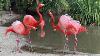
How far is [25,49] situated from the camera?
8.59 meters

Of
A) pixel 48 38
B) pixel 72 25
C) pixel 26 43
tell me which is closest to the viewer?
pixel 72 25

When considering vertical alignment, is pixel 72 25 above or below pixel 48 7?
below

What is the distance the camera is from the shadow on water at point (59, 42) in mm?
8703

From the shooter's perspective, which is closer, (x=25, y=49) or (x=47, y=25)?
(x=25, y=49)

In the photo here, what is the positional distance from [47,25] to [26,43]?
415cm

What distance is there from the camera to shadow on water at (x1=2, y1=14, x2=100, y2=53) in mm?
8703

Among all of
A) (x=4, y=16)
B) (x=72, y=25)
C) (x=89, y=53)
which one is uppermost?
(x=4, y=16)

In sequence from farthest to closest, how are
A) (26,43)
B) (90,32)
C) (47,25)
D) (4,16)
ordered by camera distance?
(4,16) < (47,25) < (90,32) < (26,43)

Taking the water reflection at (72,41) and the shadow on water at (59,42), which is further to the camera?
the water reflection at (72,41)

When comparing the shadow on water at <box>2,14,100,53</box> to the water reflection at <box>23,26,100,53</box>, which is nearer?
the shadow on water at <box>2,14,100,53</box>

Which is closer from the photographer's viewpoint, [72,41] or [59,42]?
[59,42]

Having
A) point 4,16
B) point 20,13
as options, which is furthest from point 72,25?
point 20,13

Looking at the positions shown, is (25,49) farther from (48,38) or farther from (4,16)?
(4,16)

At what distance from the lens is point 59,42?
31.8 ft
